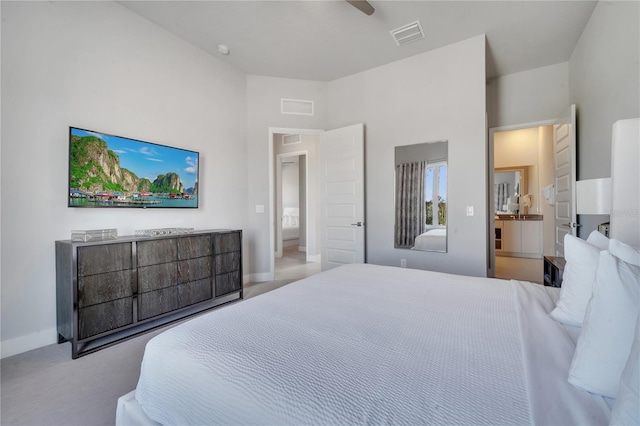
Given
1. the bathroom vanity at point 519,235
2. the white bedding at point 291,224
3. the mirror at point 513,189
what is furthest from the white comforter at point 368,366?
the white bedding at point 291,224

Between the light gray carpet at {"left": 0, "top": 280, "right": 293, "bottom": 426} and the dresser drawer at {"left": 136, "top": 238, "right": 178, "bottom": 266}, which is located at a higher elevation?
the dresser drawer at {"left": 136, "top": 238, "right": 178, "bottom": 266}

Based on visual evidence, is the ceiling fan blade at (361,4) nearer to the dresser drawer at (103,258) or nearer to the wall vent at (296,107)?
the wall vent at (296,107)

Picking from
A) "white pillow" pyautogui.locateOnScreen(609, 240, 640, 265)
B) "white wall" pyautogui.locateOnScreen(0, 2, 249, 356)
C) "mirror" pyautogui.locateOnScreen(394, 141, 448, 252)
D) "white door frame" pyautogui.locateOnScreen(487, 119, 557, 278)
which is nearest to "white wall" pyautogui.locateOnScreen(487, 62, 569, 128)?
"white door frame" pyautogui.locateOnScreen(487, 119, 557, 278)

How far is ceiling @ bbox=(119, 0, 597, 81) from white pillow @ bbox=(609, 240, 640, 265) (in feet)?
9.19

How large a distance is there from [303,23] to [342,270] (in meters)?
2.69

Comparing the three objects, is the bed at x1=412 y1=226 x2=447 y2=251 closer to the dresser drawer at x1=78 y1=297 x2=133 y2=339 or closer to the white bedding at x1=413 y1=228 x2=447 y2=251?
the white bedding at x1=413 y1=228 x2=447 y2=251

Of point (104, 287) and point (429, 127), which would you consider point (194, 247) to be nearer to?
point (104, 287)

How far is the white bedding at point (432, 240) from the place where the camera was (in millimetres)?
3510

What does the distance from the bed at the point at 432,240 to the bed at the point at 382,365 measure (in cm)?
212

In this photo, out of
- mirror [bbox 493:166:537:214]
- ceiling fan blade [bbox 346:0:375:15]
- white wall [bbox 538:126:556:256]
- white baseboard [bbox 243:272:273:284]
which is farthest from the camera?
mirror [bbox 493:166:537:214]

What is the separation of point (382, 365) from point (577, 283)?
0.99m

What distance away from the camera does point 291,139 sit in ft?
20.7

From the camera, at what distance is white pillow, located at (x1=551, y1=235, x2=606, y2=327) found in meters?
1.16

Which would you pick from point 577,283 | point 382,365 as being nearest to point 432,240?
point 577,283
